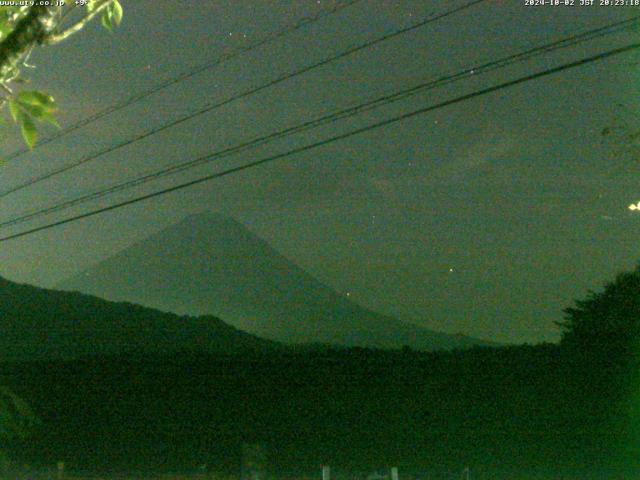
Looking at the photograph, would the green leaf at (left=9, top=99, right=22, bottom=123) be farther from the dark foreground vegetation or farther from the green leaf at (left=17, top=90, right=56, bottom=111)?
the dark foreground vegetation

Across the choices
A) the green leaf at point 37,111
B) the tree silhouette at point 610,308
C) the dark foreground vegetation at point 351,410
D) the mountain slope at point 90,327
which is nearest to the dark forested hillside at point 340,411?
the dark foreground vegetation at point 351,410

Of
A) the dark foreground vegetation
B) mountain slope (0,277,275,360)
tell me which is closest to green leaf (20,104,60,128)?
the dark foreground vegetation

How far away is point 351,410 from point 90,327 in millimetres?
24876

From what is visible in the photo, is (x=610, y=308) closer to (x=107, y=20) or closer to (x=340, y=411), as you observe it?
(x=340, y=411)

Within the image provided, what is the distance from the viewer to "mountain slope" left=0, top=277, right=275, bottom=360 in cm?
3747

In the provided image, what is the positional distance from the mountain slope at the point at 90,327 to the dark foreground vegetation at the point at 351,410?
14.0 metres

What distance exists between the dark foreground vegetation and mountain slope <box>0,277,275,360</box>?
14.0m

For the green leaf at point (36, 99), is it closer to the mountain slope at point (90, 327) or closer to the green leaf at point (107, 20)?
the green leaf at point (107, 20)

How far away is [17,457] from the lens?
2183 centimetres

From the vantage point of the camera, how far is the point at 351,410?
18.1m

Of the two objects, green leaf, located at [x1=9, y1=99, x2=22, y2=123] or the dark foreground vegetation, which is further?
the dark foreground vegetation

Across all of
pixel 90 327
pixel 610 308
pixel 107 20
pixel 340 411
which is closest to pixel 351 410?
pixel 340 411

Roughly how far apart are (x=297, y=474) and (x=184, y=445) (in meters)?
3.43

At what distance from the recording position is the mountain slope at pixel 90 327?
37.5 meters
